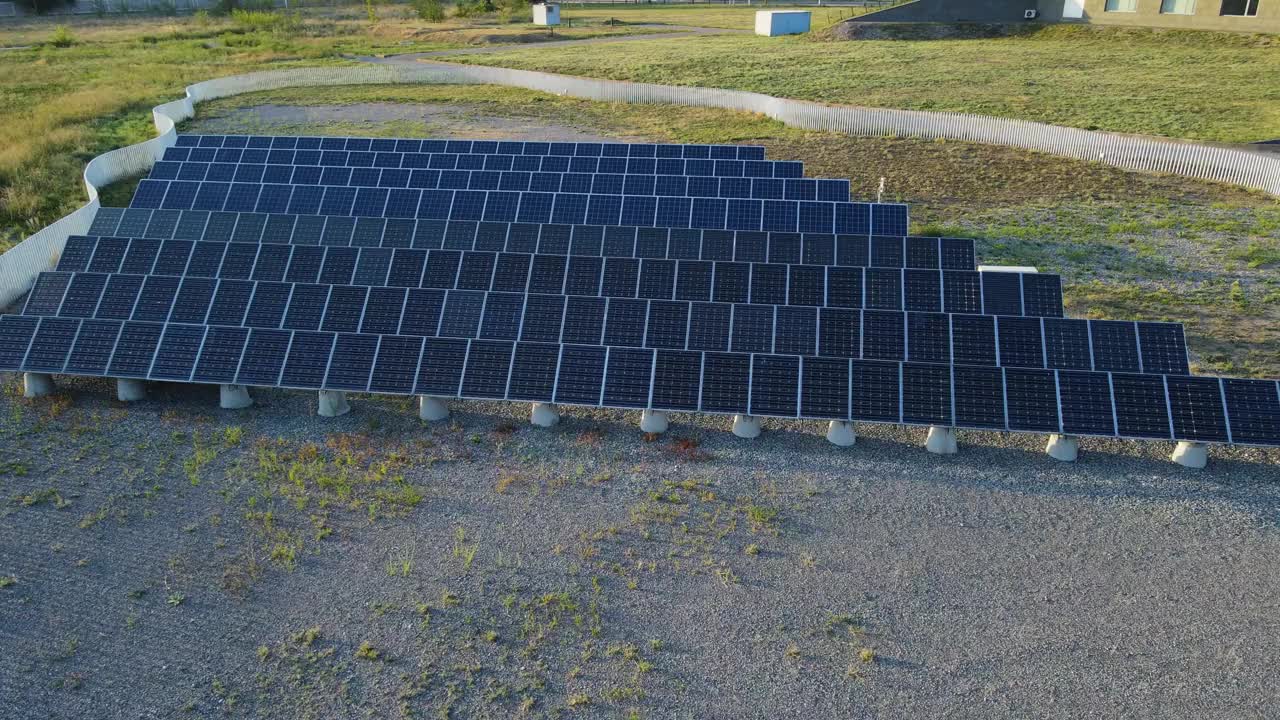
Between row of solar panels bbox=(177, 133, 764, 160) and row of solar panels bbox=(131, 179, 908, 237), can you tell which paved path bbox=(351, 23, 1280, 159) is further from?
row of solar panels bbox=(131, 179, 908, 237)

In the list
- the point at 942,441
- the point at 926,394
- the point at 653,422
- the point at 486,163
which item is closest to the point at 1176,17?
the point at 486,163

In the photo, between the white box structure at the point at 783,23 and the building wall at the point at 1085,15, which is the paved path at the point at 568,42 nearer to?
the white box structure at the point at 783,23

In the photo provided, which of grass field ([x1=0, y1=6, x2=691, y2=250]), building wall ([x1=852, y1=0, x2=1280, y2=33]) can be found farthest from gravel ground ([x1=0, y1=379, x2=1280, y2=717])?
building wall ([x1=852, y1=0, x2=1280, y2=33])

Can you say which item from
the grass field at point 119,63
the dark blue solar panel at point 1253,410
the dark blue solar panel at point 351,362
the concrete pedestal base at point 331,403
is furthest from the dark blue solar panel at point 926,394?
the grass field at point 119,63

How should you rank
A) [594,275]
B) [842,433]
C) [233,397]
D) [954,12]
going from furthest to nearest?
[954,12], [594,275], [233,397], [842,433]

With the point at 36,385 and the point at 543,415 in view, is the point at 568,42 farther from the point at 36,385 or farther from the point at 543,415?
the point at 543,415

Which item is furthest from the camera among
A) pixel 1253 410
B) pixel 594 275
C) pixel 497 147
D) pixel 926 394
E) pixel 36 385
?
pixel 497 147

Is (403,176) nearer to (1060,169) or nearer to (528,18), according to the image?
(1060,169)
